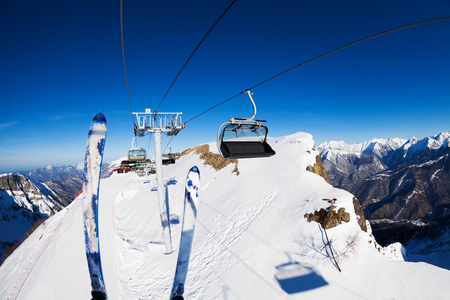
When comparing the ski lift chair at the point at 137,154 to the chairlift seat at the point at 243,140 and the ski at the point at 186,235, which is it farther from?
the chairlift seat at the point at 243,140

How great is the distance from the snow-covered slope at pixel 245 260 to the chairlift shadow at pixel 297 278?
2.1 inches

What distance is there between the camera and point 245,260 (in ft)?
42.4

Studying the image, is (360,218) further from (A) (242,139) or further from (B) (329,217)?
(A) (242,139)

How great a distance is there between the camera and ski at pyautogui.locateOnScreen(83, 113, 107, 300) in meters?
4.76

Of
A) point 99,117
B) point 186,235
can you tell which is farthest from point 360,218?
point 99,117

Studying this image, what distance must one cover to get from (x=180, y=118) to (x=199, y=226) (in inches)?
418

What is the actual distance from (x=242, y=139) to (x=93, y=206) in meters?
4.85

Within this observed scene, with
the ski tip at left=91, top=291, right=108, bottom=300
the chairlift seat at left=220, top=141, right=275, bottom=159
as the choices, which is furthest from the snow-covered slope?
the chairlift seat at left=220, top=141, right=275, bottom=159

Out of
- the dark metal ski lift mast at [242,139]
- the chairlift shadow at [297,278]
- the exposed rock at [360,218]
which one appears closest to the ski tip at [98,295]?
the dark metal ski lift mast at [242,139]

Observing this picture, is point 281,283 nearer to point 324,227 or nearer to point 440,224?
point 324,227

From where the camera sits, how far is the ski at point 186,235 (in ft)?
19.3

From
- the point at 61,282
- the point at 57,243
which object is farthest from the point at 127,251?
the point at 61,282

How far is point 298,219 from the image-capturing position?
15.1 meters

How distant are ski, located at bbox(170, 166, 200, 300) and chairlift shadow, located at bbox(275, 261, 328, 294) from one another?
7053mm
